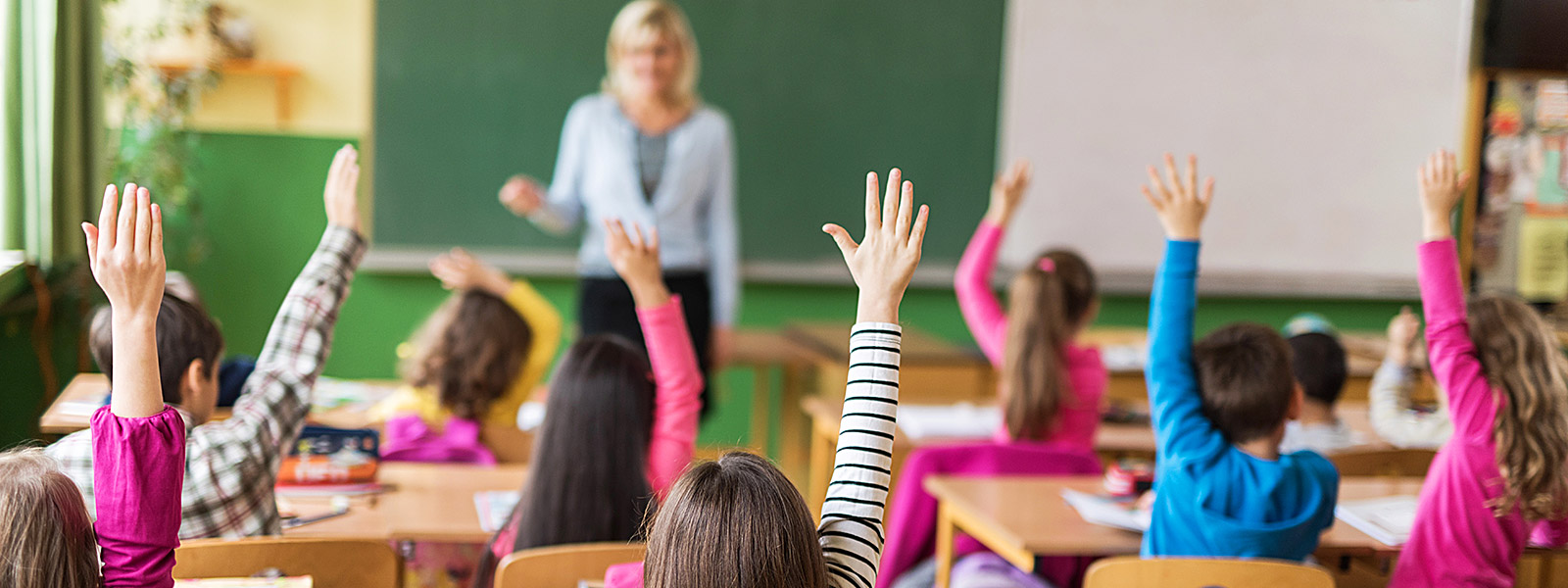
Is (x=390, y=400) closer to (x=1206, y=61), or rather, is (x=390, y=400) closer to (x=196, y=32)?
(x=196, y=32)

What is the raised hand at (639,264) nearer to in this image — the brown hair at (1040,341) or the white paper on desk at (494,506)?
the white paper on desk at (494,506)

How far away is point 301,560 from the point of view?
155cm

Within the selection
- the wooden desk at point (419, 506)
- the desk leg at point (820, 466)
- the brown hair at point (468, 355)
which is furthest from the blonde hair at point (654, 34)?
the wooden desk at point (419, 506)

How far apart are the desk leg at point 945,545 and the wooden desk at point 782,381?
1.87 m

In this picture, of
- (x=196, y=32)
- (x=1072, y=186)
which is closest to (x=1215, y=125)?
(x=1072, y=186)

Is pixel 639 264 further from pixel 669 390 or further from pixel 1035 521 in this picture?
pixel 1035 521

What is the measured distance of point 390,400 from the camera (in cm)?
304

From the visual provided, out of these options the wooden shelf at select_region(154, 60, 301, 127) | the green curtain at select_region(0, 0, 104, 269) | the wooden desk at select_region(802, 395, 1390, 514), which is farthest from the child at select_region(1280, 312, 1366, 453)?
the wooden shelf at select_region(154, 60, 301, 127)

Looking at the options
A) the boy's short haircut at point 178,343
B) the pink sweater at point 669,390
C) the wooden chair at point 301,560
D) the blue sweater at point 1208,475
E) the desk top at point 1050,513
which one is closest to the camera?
the wooden chair at point 301,560

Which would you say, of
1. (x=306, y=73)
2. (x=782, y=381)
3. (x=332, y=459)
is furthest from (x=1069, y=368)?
(x=306, y=73)

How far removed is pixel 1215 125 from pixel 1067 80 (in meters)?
0.69

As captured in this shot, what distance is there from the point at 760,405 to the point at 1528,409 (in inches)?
129

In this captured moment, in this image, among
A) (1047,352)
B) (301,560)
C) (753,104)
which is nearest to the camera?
(301,560)

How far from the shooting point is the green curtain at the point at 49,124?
123 inches
